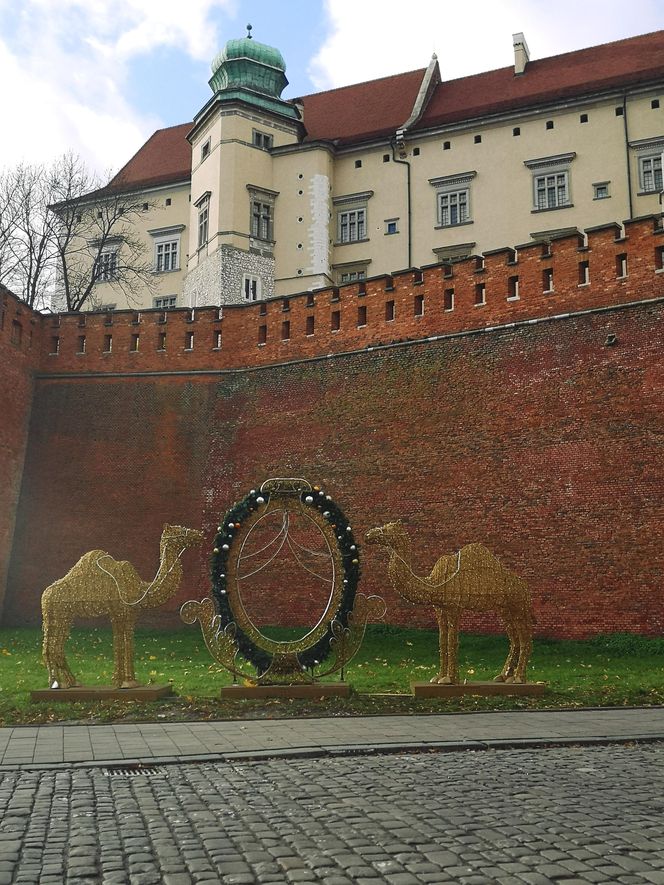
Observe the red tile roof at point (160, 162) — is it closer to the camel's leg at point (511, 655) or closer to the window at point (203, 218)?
the window at point (203, 218)

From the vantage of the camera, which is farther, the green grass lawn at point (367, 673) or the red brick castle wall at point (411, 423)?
the red brick castle wall at point (411, 423)

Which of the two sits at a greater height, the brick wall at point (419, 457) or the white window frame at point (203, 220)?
the white window frame at point (203, 220)

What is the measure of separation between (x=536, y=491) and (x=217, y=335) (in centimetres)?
994

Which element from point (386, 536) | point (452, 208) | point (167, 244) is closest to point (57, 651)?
point (386, 536)

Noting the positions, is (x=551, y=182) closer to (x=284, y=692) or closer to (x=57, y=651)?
(x=284, y=692)

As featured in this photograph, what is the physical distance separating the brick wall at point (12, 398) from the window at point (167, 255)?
55.7 ft

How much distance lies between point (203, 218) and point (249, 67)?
22.9 feet

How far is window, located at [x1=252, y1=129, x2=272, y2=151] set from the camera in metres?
38.4

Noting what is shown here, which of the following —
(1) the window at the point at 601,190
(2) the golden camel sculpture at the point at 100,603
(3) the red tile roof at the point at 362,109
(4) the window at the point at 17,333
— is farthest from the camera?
(3) the red tile roof at the point at 362,109

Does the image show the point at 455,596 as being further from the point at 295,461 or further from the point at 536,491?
the point at 295,461

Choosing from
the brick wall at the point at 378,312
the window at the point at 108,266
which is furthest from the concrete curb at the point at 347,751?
the window at the point at 108,266

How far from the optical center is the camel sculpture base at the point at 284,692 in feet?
41.3

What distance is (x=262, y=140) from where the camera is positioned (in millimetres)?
38656

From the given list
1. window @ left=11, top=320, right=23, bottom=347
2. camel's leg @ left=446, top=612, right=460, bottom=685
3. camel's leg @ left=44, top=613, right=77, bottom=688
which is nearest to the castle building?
window @ left=11, top=320, right=23, bottom=347
